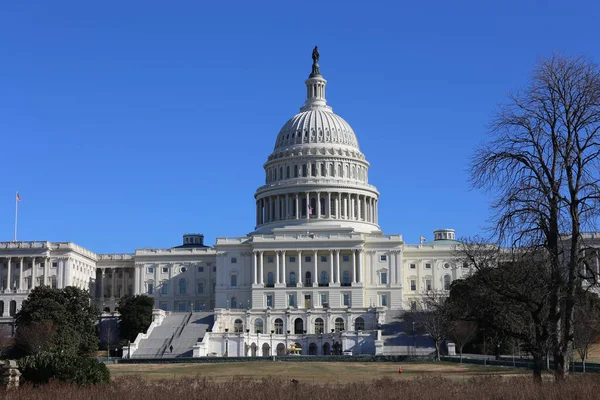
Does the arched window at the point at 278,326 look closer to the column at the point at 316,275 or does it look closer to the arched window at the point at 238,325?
the arched window at the point at 238,325

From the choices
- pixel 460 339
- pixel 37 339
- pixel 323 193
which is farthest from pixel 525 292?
pixel 323 193

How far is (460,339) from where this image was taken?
10412 cm

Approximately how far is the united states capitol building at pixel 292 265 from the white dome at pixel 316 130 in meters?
0.21

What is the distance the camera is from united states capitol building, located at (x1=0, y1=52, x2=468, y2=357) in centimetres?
13188

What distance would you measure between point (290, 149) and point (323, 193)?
1040 cm

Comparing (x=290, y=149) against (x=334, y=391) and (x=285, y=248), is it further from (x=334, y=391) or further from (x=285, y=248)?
→ (x=334, y=391)

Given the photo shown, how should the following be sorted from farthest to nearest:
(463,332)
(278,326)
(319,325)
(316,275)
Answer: (316,275) < (278,326) < (319,325) < (463,332)

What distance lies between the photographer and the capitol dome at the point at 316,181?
157250 millimetres

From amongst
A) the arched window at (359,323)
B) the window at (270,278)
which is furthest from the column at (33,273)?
the arched window at (359,323)

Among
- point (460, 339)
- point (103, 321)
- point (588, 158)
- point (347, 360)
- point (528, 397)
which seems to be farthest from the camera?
point (103, 321)

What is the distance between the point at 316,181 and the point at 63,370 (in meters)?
118

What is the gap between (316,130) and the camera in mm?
164000

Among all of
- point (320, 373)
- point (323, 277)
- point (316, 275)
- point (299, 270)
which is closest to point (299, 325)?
point (316, 275)

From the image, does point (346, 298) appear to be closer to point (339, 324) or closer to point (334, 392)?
point (339, 324)
